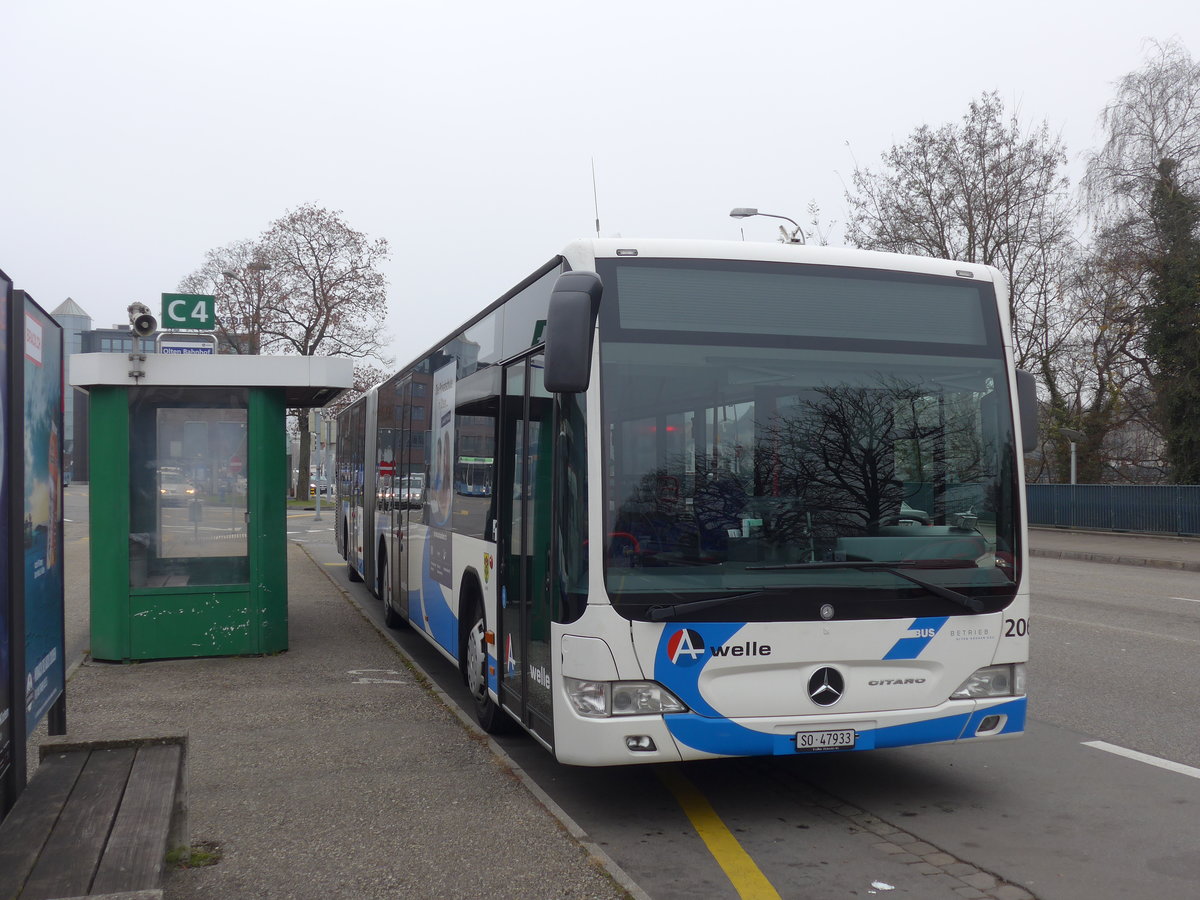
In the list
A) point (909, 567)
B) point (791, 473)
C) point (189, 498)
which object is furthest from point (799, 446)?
point (189, 498)

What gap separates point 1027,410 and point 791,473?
1.59 metres

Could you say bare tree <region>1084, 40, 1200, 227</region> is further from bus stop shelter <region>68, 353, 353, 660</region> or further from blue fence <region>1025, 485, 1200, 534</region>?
bus stop shelter <region>68, 353, 353, 660</region>

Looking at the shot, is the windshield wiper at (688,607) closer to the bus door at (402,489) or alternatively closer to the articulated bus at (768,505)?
the articulated bus at (768,505)

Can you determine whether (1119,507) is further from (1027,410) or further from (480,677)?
(480,677)

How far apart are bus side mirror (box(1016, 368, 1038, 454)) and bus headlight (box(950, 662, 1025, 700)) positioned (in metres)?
1.13

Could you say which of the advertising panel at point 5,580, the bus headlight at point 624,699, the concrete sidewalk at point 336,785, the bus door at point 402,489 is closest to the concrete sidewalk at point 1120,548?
the bus door at point 402,489

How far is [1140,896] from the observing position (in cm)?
459

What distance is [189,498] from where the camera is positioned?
10508 millimetres

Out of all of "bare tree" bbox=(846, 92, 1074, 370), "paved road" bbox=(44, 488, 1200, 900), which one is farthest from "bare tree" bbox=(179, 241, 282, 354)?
"paved road" bbox=(44, 488, 1200, 900)

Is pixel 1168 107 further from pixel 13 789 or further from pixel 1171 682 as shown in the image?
pixel 13 789

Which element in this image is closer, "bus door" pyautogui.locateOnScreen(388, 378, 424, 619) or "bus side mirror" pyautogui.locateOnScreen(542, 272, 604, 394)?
"bus side mirror" pyautogui.locateOnScreen(542, 272, 604, 394)

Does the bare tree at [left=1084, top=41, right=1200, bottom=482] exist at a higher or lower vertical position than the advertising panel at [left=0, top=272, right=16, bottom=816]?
higher

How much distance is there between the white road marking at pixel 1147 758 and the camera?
6.47 metres

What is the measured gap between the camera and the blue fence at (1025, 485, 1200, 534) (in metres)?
29.1
